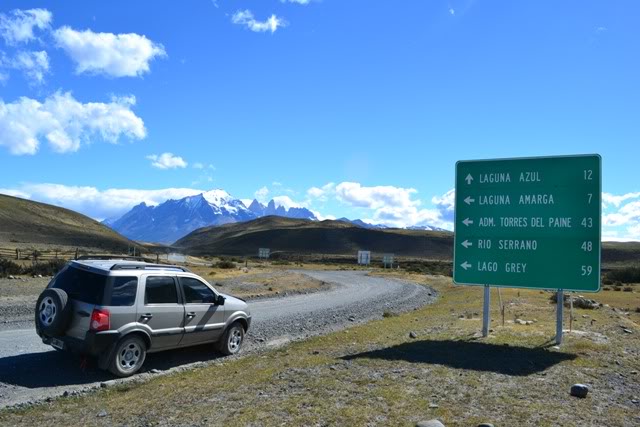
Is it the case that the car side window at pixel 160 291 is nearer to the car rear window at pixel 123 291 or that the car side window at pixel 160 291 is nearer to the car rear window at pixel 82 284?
the car rear window at pixel 123 291

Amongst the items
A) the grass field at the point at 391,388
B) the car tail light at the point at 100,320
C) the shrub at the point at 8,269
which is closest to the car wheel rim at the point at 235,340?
the grass field at the point at 391,388

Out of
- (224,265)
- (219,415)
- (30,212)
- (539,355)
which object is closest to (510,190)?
(539,355)

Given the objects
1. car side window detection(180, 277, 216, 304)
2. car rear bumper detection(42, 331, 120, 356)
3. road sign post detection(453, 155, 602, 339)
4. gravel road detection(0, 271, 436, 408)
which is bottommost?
gravel road detection(0, 271, 436, 408)

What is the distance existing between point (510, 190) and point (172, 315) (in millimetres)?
8409

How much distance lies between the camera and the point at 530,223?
13.2 metres

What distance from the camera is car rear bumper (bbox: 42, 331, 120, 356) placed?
9.35m

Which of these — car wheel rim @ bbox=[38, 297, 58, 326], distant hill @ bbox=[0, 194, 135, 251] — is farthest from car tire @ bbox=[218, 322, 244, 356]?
distant hill @ bbox=[0, 194, 135, 251]

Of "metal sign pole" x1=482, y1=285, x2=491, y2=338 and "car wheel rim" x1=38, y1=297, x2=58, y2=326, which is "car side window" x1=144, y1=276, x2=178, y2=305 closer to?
"car wheel rim" x1=38, y1=297, x2=58, y2=326

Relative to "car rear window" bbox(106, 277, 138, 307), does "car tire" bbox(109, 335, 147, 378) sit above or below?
below

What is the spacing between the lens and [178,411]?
23.1ft

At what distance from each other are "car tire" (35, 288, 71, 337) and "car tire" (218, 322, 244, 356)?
371cm

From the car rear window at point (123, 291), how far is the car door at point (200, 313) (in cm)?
131

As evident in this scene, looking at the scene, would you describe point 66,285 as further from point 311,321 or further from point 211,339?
point 311,321

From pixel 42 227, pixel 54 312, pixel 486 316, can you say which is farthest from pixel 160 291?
pixel 42 227
